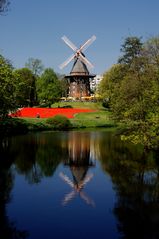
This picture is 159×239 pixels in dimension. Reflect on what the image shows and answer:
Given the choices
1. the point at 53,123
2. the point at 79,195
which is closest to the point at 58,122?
the point at 53,123

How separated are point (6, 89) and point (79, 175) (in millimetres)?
27779

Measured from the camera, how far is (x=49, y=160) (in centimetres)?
3144

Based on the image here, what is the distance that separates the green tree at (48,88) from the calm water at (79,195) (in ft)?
214

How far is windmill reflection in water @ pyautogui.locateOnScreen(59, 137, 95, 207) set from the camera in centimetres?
1897

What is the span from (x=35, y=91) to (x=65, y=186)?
90.9 m

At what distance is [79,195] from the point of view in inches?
763

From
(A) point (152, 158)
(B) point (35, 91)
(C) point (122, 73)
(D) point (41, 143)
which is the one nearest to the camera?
(A) point (152, 158)

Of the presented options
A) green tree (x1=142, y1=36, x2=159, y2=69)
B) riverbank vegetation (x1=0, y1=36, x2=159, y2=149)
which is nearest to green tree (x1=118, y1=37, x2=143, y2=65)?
riverbank vegetation (x1=0, y1=36, x2=159, y2=149)

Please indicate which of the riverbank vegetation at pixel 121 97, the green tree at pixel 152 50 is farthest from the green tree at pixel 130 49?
the green tree at pixel 152 50

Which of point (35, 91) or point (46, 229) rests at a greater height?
point (35, 91)

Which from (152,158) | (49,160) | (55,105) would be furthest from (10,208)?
(55,105)

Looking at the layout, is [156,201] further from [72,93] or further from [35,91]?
[35,91]

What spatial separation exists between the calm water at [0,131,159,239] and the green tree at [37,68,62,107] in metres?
65.2

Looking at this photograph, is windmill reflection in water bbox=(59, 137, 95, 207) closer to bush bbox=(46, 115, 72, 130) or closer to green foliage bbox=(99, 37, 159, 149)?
green foliage bbox=(99, 37, 159, 149)
